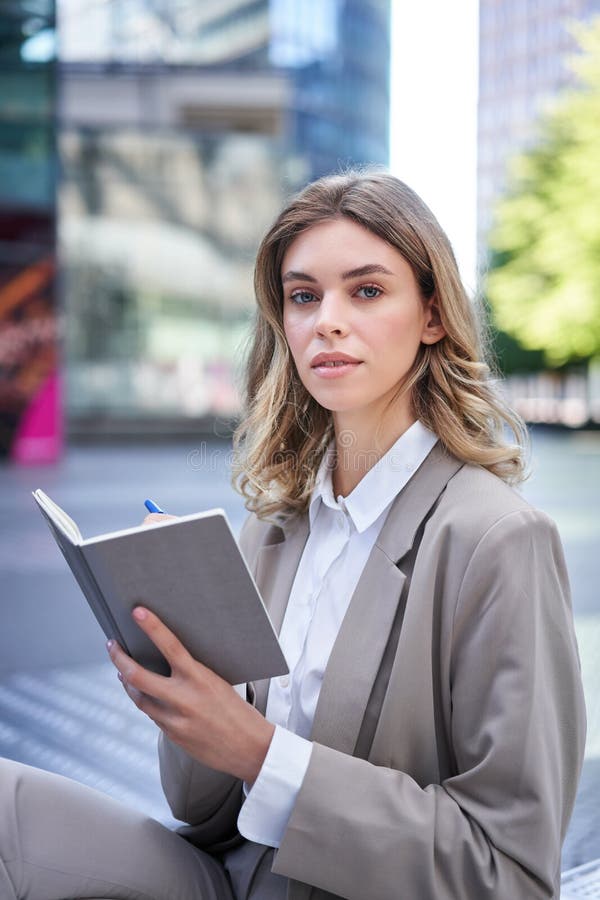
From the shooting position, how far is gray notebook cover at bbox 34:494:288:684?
1273mm

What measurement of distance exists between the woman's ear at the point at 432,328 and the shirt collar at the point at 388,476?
151mm

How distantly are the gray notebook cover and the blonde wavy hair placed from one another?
0.50 m

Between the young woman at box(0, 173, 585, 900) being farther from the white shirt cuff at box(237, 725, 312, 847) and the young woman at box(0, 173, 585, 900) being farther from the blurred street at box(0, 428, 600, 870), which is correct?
the blurred street at box(0, 428, 600, 870)

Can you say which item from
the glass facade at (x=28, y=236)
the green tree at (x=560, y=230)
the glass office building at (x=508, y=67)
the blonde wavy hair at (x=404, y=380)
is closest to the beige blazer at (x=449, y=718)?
the blonde wavy hair at (x=404, y=380)

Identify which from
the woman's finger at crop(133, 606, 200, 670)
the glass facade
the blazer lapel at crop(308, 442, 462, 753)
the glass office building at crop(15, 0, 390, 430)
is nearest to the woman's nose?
the blazer lapel at crop(308, 442, 462, 753)

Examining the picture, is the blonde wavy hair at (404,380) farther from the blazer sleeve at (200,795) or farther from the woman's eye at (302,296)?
the blazer sleeve at (200,795)

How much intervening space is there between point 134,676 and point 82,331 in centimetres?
1969

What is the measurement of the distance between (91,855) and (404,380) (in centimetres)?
94

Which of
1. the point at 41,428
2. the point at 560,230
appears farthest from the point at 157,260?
the point at 560,230

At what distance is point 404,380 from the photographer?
5.81 ft

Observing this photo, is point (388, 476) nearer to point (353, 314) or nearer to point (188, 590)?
point (353, 314)

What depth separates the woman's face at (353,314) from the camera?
1657 mm

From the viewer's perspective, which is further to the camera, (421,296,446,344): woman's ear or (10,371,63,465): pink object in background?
(10,371,63,465): pink object in background

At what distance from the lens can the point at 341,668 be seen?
1.55m
